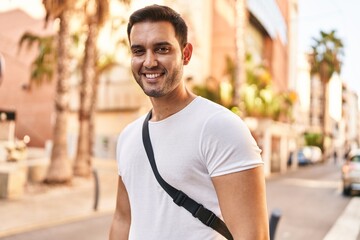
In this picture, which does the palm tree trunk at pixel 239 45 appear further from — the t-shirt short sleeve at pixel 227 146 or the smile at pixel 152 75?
the t-shirt short sleeve at pixel 227 146

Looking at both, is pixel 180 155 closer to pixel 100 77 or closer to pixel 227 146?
pixel 227 146

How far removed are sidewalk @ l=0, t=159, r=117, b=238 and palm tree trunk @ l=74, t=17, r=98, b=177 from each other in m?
0.96

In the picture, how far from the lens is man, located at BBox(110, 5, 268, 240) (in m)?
1.35

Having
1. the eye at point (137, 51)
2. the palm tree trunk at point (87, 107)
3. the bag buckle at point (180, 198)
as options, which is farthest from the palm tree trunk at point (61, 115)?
the bag buckle at point (180, 198)

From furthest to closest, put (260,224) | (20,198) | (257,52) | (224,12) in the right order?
1. (257,52)
2. (224,12)
3. (20,198)
4. (260,224)

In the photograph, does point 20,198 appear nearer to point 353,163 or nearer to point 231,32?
point 353,163

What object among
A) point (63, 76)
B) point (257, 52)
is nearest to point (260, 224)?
point (63, 76)

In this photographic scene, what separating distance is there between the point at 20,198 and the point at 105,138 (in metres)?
15.3

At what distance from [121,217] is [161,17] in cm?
93

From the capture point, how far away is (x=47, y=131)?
30234 millimetres

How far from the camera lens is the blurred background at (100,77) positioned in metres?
14.2

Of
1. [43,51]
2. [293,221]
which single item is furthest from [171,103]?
[43,51]

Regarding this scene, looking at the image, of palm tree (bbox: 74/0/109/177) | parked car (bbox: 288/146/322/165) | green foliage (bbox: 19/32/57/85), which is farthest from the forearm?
parked car (bbox: 288/146/322/165)

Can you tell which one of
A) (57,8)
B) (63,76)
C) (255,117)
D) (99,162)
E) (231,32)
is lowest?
(99,162)
